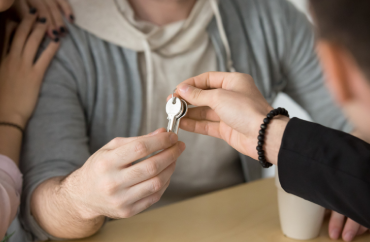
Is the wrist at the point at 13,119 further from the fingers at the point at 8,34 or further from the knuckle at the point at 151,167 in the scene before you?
the knuckle at the point at 151,167

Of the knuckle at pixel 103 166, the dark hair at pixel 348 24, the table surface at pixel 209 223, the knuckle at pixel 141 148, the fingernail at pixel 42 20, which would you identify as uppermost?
the dark hair at pixel 348 24

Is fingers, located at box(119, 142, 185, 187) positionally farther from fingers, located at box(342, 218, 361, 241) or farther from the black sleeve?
fingers, located at box(342, 218, 361, 241)

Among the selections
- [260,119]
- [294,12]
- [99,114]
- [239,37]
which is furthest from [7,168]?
[294,12]

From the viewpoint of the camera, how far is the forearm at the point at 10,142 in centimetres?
74

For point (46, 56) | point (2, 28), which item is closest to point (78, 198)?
point (46, 56)

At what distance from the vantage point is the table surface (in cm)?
69

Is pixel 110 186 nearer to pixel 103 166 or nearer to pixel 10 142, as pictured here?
pixel 103 166

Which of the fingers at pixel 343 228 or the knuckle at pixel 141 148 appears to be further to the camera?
the fingers at pixel 343 228

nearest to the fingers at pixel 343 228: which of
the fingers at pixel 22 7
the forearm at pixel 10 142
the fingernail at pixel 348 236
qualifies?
the fingernail at pixel 348 236

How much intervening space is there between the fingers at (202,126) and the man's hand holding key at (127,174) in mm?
112

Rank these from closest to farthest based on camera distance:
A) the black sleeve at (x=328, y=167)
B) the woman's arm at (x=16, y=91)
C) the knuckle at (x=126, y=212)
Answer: the black sleeve at (x=328, y=167)
the knuckle at (x=126, y=212)
the woman's arm at (x=16, y=91)

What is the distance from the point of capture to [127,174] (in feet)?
1.82

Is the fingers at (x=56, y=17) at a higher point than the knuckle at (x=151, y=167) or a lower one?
higher

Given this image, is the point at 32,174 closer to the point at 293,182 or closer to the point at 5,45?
the point at 5,45
